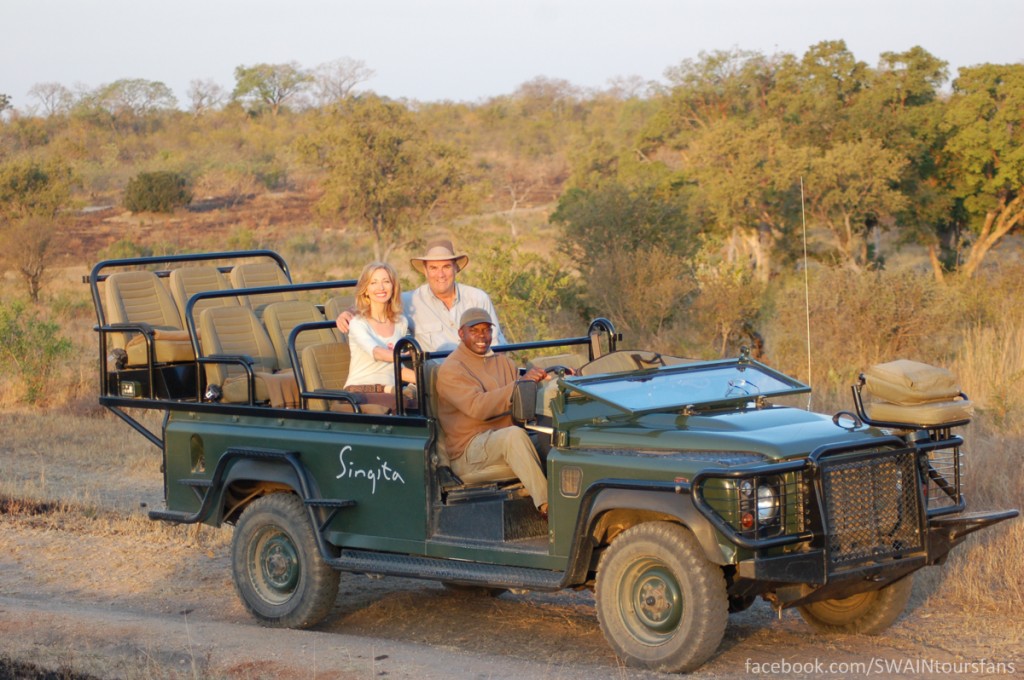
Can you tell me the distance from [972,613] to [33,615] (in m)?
4.99

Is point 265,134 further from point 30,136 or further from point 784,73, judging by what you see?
point 784,73

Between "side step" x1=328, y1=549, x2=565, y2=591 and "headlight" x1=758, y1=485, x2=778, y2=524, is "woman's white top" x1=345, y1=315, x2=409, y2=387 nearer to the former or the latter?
"side step" x1=328, y1=549, x2=565, y2=591

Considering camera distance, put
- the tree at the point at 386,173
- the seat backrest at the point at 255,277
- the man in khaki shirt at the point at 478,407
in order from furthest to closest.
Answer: the tree at the point at 386,173, the seat backrest at the point at 255,277, the man in khaki shirt at the point at 478,407

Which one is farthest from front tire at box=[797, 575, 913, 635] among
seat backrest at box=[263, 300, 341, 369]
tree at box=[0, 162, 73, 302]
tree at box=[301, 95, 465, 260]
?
tree at box=[301, 95, 465, 260]

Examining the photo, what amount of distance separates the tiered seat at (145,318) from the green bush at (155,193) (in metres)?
27.6

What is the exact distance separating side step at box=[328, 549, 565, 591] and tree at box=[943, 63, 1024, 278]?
20.4 m

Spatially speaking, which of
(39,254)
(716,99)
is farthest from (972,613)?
(716,99)

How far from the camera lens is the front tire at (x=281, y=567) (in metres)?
7.11

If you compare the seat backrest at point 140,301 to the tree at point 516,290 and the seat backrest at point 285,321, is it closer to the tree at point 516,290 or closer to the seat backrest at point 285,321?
the seat backrest at point 285,321

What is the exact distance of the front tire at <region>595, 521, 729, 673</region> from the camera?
18.4 feet

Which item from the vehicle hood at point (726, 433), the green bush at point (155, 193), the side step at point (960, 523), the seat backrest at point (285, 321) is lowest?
the side step at point (960, 523)

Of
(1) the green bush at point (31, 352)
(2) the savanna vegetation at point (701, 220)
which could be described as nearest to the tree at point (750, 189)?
(2) the savanna vegetation at point (701, 220)

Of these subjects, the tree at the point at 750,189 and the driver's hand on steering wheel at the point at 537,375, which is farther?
the tree at the point at 750,189

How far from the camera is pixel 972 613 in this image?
7184 millimetres
